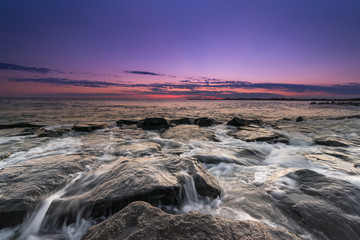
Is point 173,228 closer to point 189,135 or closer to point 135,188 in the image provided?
point 135,188

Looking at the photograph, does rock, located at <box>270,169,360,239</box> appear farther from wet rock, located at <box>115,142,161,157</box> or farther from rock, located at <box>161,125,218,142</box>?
rock, located at <box>161,125,218,142</box>

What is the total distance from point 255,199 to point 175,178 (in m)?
1.44

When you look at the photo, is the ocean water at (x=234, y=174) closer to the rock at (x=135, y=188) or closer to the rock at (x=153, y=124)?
the rock at (x=135, y=188)

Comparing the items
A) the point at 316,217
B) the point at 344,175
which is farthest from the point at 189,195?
the point at 344,175

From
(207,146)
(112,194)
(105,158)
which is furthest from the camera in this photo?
(207,146)

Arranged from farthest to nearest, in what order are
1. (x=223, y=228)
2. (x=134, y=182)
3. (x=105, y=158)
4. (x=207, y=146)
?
(x=207, y=146)
(x=105, y=158)
(x=134, y=182)
(x=223, y=228)

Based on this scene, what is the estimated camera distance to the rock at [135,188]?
2.36m

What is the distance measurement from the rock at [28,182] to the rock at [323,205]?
387 centimetres

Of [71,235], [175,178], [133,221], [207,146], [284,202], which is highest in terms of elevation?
[133,221]

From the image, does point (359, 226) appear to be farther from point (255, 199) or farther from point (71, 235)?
point (71, 235)

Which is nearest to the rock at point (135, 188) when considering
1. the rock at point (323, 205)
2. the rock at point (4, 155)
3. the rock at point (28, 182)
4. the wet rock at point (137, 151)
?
the rock at point (28, 182)

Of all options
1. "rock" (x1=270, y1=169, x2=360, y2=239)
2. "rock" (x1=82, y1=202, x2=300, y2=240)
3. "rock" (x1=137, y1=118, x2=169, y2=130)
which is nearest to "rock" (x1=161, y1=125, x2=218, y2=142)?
"rock" (x1=137, y1=118, x2=169, y2=130)

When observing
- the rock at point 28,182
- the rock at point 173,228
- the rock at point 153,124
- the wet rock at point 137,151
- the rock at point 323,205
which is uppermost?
the rock at point 173,228

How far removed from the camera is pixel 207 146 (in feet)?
21.2
